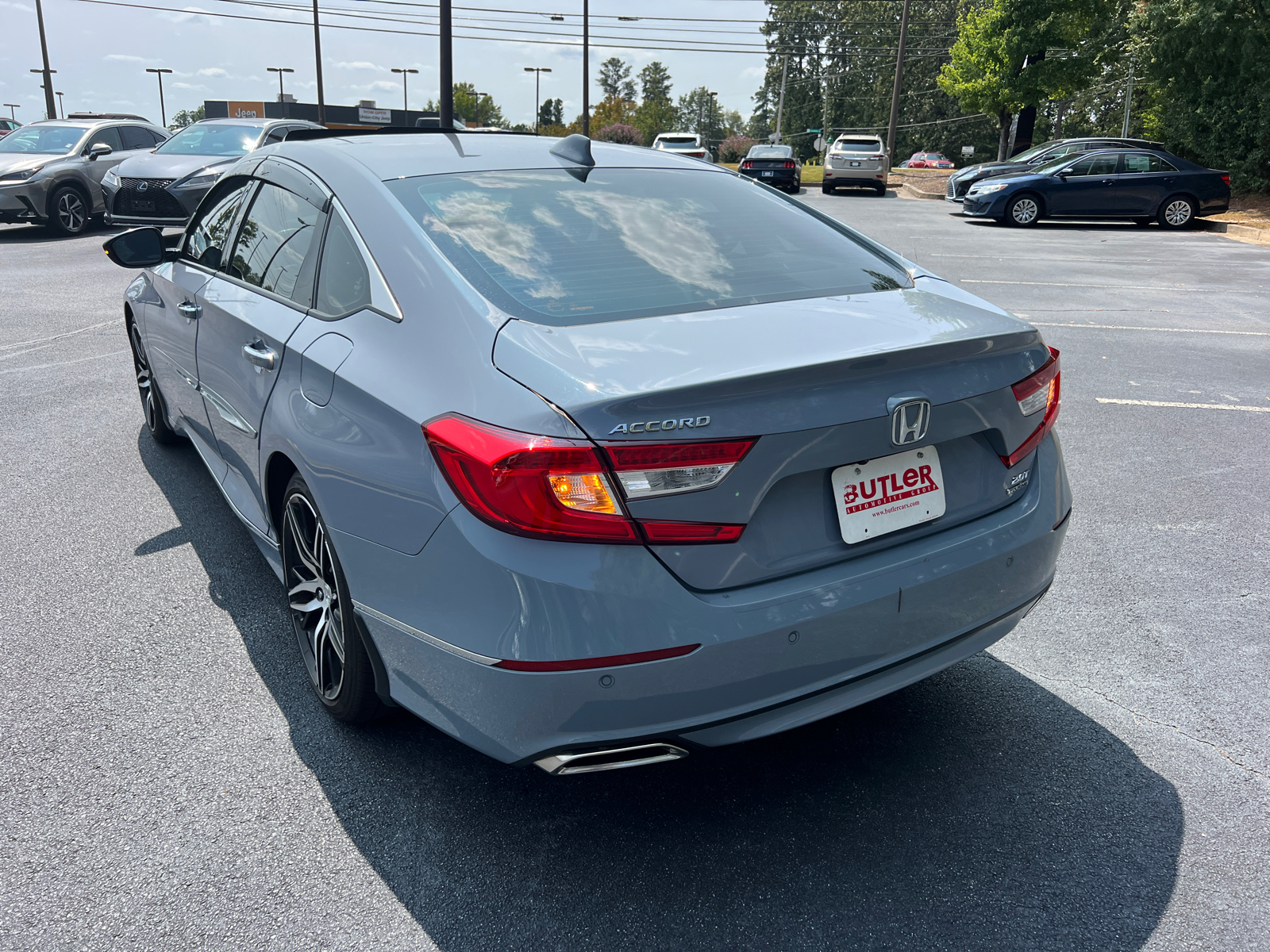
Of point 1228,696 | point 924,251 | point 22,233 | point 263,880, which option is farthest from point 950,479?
point 22,233

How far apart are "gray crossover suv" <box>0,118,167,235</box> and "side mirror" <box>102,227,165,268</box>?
12.2 meters

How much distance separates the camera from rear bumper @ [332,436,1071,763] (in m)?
1.98

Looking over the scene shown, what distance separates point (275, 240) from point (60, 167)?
14526 mm

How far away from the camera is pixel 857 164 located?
27.5 m

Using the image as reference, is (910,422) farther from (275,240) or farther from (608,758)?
(275,240)

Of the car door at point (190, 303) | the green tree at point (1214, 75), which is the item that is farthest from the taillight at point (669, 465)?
the green tree at point (1214, 75)

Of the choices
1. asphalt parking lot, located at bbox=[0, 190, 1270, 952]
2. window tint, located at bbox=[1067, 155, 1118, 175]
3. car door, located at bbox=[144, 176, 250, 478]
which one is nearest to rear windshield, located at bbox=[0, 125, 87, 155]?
car door, located at bbox=[144, 176, 250, 478]

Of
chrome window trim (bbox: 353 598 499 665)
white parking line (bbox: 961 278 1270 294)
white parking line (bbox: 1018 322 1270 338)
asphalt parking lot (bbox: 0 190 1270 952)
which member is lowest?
asphalt parking lot (bbox: 0 190 1270 952)

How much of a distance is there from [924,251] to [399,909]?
577 inches

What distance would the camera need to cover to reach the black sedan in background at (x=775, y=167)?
28203 millimetres

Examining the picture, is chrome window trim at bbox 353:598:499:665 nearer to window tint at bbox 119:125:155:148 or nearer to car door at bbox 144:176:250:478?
car door at bbox 144:176:250:478

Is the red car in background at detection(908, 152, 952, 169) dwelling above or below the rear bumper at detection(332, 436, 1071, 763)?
above

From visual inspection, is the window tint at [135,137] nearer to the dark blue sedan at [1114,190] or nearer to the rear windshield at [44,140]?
the rear windshield at [44,140]

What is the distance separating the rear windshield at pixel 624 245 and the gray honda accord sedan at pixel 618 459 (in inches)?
0.5
